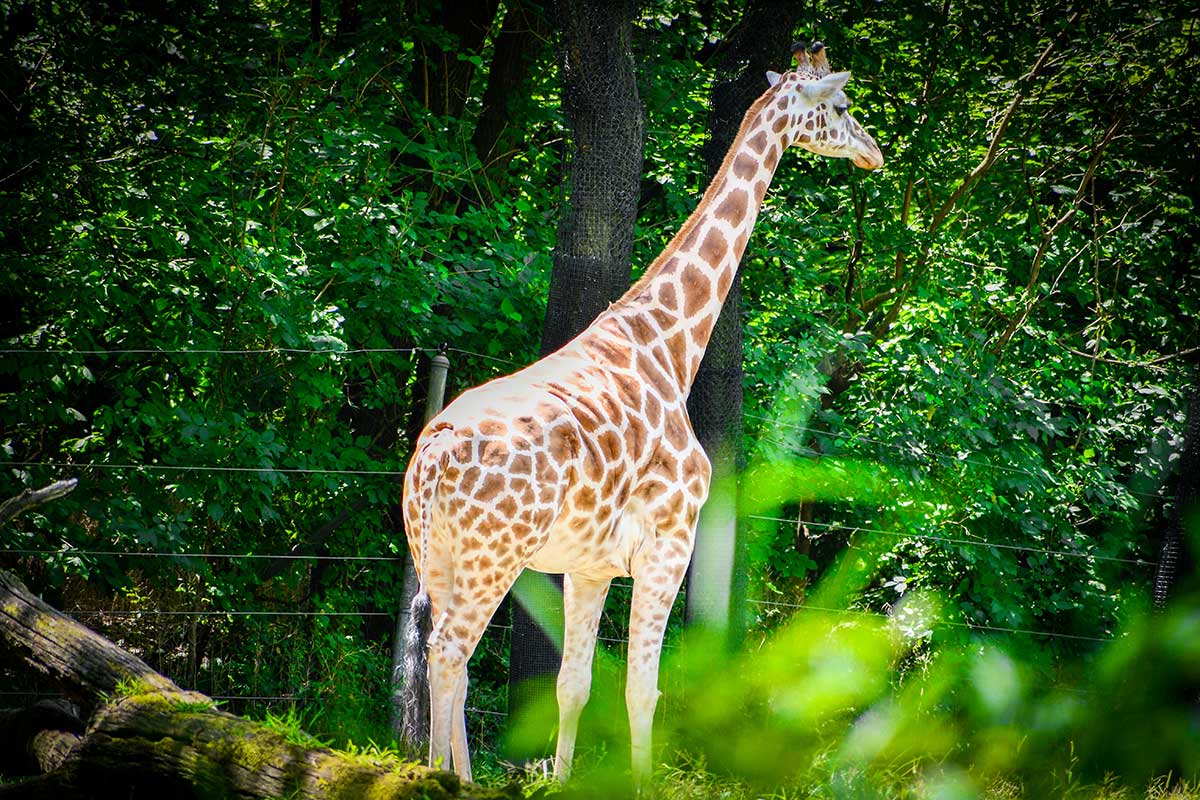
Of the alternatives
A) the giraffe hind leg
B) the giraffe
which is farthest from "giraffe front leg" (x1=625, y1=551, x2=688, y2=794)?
the giraffe hind leg

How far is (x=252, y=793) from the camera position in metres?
4.11

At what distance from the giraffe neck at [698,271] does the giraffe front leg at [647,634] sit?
0.78 metres

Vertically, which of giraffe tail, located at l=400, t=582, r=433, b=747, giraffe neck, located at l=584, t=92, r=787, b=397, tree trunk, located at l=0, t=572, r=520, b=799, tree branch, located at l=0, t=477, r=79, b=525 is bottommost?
giraffe tail, located at l=400, t=582, r=433, b=747

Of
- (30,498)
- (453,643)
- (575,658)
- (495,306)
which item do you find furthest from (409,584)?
(495,306)

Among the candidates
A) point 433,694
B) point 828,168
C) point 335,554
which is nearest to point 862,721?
point 433,694

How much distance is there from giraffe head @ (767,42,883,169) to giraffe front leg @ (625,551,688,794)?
2081mm

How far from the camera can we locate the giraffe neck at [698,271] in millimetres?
5648

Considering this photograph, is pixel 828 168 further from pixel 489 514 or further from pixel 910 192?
pixel 489 514

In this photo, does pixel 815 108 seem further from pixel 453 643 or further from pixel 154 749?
pixel 154 749

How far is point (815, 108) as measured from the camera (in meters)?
6.07

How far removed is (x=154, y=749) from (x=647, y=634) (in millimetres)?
1908

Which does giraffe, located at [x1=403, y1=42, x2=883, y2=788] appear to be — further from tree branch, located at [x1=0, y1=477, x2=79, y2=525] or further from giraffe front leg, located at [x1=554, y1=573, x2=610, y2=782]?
tree branch, located at [x1=0, y1=477, x2=79, y2=525]

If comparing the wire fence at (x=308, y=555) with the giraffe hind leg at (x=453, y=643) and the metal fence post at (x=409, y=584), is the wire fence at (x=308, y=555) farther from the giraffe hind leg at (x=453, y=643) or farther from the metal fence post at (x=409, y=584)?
the giraffe hind leg at (x=453, y=643)

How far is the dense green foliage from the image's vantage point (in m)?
7.70
